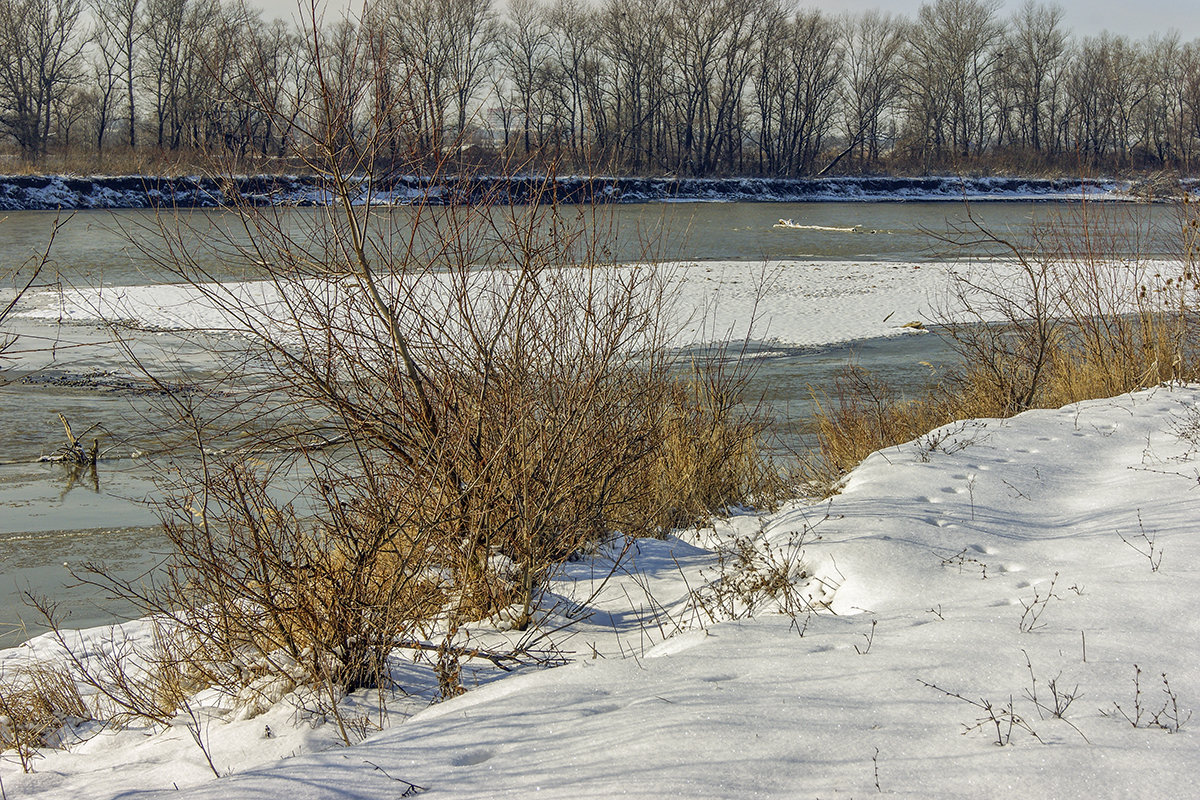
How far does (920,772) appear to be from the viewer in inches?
99.0

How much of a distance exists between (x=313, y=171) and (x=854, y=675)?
10.7ft

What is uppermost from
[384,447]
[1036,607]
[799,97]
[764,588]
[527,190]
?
[799,97]

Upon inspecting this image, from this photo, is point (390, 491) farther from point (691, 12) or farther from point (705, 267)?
point (691, 12)

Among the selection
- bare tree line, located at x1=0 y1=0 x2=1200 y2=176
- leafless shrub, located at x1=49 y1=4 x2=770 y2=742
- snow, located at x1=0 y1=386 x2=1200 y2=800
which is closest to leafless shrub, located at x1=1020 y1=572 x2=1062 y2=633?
snow, located at x1=0 y1=386 x2=1200 y2=800

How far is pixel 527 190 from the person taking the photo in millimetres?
5051

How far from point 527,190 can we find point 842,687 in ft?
10.3

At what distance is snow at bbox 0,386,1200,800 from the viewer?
257 cm

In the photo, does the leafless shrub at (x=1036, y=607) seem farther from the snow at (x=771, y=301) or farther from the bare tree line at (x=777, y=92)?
the bare tree line at (x=777, y=92)

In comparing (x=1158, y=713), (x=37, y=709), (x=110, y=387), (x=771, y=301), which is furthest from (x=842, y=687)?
(x=771, y=301)

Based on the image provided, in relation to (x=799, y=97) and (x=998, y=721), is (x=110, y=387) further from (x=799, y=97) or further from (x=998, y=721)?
(x=799, y=97)

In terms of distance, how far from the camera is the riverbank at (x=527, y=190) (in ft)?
15.2

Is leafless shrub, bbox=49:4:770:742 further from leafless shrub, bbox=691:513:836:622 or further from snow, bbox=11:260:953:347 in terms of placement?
snow, bbox=11:260:953:347

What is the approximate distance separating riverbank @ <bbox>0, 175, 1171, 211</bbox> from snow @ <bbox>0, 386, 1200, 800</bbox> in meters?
2.20

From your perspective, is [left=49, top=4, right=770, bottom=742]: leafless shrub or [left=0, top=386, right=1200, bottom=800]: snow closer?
[left=0, top=386, right=1200, bottom=800]: snow
